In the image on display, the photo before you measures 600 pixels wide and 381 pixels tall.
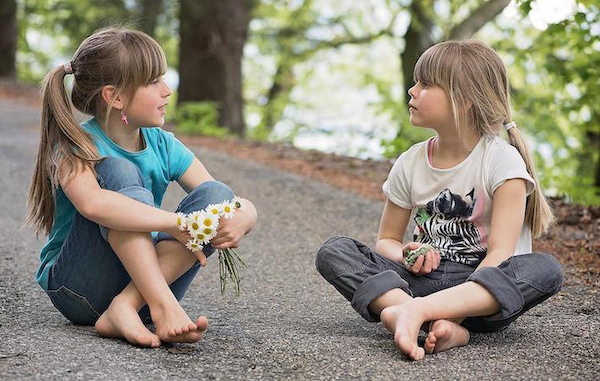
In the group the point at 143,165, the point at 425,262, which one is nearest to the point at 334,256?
the point at 425,262

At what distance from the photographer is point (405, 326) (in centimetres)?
249

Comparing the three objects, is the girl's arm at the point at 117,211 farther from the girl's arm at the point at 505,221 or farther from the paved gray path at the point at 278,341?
the girl's arm at the point at 505,221

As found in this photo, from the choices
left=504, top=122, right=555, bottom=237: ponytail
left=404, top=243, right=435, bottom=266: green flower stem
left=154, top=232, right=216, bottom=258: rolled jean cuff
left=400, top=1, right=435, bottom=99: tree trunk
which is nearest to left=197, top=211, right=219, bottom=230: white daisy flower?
left=154, top=232, right=216, bottom=258: rolled jean cuff

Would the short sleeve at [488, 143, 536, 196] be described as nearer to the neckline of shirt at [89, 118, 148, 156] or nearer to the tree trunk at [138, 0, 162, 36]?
the neckline of shirt at [89, 118, 148, 156]

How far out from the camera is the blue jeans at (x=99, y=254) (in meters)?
2.64

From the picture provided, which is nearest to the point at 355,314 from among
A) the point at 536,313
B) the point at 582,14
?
the point at 536,313

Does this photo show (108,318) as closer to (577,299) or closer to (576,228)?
(577,299)

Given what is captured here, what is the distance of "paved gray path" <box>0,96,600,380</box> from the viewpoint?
7.58 feet

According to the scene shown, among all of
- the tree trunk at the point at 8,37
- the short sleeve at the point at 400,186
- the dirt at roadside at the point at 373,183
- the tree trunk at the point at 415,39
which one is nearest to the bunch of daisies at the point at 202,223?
the short sleeve at the point at 400,186

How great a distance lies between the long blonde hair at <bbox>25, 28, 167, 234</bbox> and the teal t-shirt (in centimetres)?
5

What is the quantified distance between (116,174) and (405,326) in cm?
105

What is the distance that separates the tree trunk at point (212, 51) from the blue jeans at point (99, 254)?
7.87m

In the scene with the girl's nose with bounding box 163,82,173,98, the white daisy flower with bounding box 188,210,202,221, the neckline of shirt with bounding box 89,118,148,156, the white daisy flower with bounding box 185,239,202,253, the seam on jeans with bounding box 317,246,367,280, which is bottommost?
the seam on jeans with bounding box 317,246,367,280

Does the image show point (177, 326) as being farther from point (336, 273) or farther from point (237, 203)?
point (336, 273)
